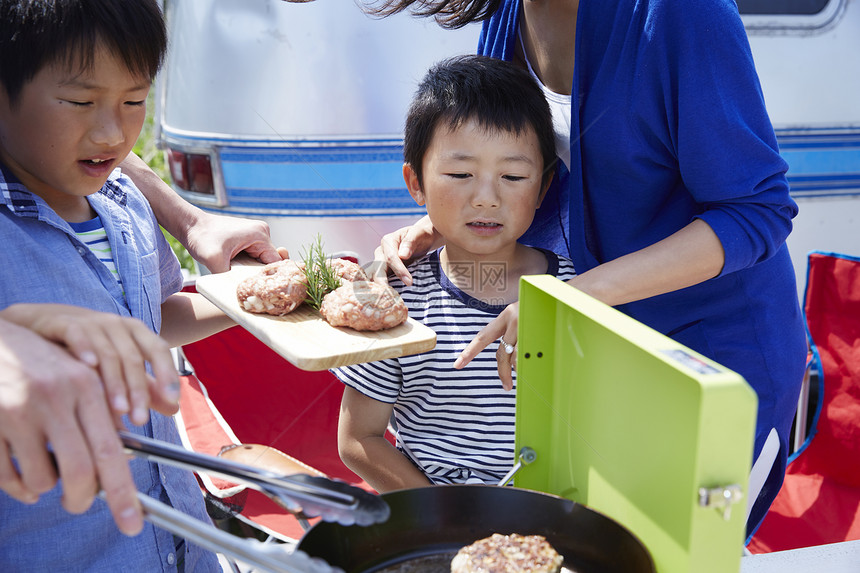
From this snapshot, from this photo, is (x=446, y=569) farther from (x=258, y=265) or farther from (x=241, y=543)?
(x=258, y=265)

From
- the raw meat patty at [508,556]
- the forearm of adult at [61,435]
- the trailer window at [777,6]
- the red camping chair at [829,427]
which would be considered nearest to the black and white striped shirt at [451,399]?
the raw meat patty at [508,556]

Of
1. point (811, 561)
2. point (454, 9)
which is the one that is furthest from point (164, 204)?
point (811, 561)

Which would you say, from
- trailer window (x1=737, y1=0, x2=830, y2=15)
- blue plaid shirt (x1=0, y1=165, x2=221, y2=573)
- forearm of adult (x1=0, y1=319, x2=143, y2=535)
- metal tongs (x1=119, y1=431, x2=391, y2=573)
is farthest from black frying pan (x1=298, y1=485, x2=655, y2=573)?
trailer window (x1=737, y1=0, x2=830, y2=15)

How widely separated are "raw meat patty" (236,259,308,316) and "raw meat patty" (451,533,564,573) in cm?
65

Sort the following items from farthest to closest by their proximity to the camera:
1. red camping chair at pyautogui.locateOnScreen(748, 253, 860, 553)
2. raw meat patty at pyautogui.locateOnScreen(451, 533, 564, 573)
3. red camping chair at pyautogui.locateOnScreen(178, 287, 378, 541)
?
red camping chair at pyautogui.locateOnScreen(178, 287, 378, 541), red camping chair at pyautogui.locateOnScreen(748, 253, 860, 553), raw meat patty at pyautogui.locateOnScreen(451, 533, 564, 573)

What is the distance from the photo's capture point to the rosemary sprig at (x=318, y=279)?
4.97 ft

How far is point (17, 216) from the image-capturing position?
1168mm

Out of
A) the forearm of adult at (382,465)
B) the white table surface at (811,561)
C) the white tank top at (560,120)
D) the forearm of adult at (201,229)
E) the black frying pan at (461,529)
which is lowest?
the forearm of adult at (382,465)

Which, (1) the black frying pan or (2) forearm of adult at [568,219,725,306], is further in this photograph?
(2) forearm of adult at [568,219,725,306]

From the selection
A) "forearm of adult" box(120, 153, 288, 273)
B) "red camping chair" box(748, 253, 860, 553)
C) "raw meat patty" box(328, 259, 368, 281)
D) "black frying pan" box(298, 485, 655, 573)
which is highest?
"forearm of adult" box(120, 153, 288, 273)

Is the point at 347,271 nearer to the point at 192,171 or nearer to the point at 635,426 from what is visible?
the point at 635,426

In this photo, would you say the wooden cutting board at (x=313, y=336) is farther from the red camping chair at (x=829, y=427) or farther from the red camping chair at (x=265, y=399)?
the red camping chair at (x=829, y=427)

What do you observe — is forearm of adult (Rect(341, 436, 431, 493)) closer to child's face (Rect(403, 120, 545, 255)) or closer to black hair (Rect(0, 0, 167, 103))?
child's face (Rect(403, 120, 545, 255))

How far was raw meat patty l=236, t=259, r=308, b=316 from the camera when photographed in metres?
1.42
